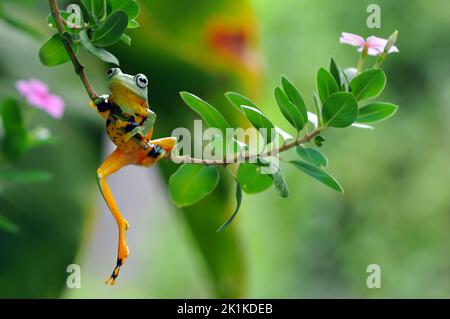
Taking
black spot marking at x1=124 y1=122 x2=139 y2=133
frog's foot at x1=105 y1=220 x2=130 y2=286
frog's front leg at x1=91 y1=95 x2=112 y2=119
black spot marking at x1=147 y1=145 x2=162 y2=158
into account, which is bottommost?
frog's foot at x1=105 y1=220 x2=130 y2=286

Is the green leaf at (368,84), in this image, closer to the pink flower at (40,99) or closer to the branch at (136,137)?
the branch at (136,137)

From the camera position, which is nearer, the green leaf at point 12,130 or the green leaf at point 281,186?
the green leaf at point 281,186

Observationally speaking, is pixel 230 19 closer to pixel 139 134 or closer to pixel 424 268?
pixel 139 134

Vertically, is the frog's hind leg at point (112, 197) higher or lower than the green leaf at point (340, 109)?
lower

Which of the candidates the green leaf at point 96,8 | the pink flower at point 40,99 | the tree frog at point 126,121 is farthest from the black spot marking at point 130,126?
the pink flower at point 40,99

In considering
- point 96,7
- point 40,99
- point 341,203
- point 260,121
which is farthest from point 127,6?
point 341,203

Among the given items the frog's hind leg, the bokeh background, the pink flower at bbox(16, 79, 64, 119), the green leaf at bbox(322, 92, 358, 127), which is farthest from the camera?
the bokeh background

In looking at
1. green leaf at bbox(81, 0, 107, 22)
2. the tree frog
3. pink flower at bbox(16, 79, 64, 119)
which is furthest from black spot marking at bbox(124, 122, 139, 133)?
pink flower at bbox(16, 79, 64, 119)

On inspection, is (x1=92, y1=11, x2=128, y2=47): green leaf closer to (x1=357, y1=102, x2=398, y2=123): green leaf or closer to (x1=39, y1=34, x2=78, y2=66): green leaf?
(x1=39, y1=34, x2=78, y2=66): green leaf
